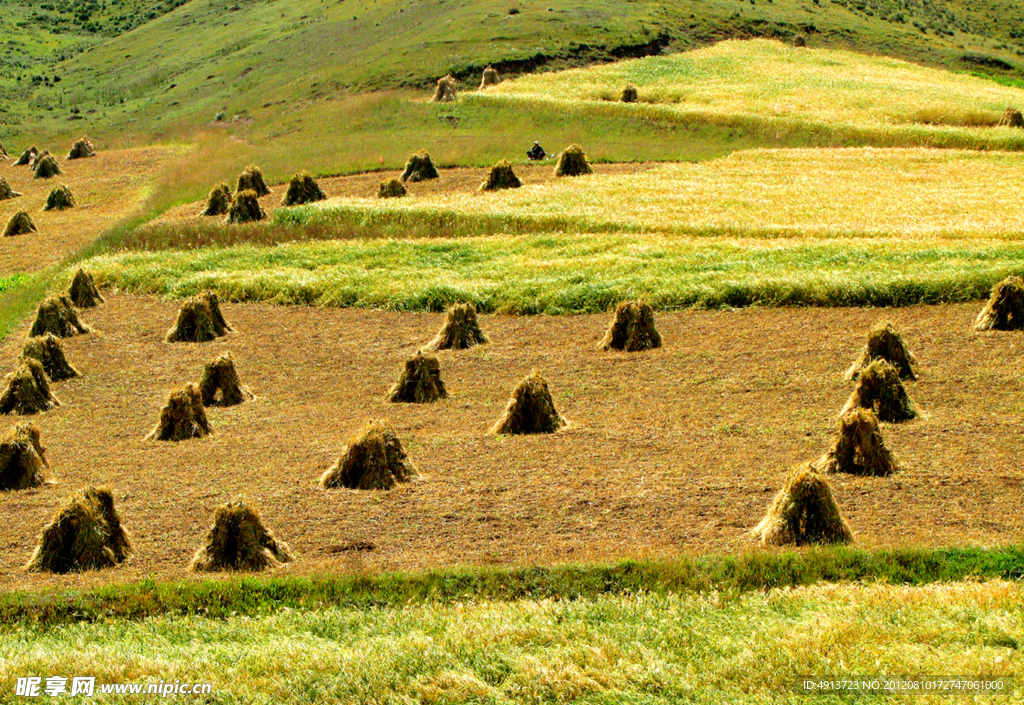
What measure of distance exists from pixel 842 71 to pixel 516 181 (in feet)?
110

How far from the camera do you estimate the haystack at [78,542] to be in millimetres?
12797

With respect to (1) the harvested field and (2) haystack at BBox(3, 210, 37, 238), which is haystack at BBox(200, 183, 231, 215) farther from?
(2) haystack at BBox(3, 210, 37, 238)

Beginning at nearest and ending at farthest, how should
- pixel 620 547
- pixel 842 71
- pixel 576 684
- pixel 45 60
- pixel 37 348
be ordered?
pixel 576 684
pixel 620 547
pixel 37 348
pixel 842 71
pixel 45 60

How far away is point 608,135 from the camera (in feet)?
170

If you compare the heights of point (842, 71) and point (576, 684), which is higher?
point (842, 71)

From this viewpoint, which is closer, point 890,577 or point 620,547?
point 890,577

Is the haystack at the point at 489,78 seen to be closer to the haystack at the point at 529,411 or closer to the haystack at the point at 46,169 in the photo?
the haystack at the point at 46,169

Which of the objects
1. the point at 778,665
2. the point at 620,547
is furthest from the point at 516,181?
the point at 778,665

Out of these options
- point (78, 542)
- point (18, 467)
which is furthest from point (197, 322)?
point (78, 542)

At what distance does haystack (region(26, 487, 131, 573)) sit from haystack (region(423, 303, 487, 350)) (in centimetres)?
1130

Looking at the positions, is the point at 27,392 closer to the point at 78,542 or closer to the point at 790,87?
the point at 78,542

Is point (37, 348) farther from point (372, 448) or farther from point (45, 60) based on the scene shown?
point (45, 60)

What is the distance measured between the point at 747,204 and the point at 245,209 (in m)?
15.7

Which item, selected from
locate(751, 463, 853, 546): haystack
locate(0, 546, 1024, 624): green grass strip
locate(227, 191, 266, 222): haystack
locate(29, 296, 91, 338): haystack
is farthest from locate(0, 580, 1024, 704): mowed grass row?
locate(227, 191, 266, 222): haystack
